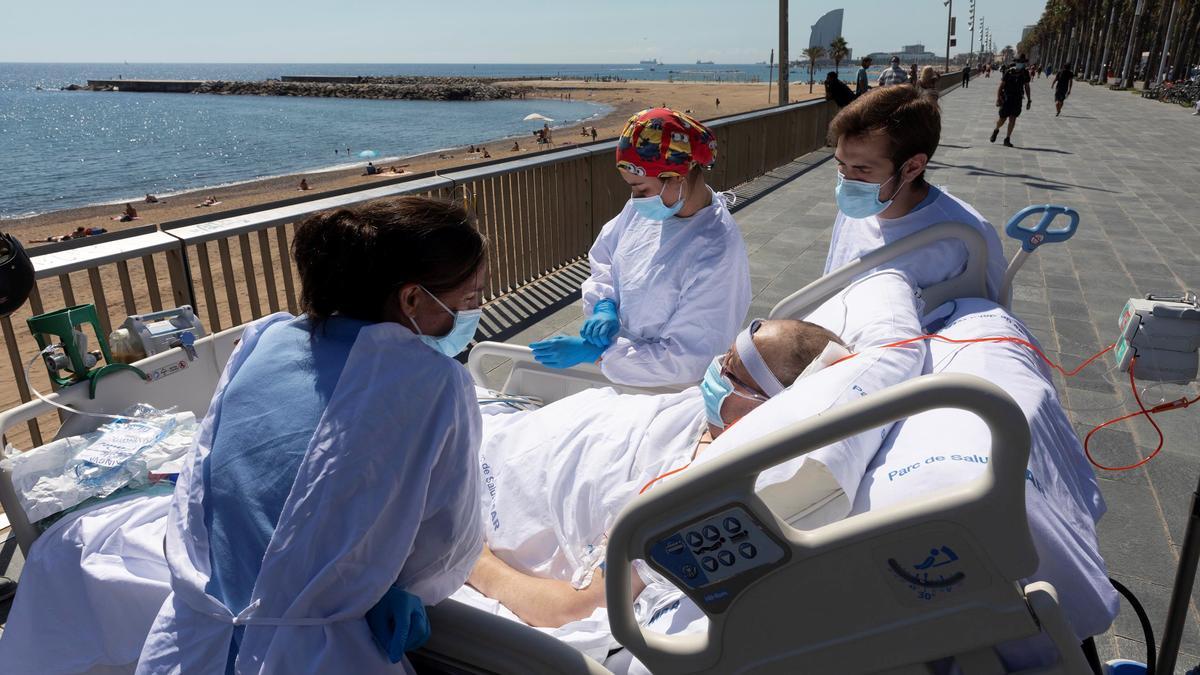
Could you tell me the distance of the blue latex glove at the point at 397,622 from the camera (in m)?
1.43

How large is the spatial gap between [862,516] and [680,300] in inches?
74.6

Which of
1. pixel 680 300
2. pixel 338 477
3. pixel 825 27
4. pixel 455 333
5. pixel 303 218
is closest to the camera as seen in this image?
pixel 338 477

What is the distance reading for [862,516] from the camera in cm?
120

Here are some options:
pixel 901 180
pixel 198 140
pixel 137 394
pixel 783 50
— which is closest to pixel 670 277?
pixel 901 180

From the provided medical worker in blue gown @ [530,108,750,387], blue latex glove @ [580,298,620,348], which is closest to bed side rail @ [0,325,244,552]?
medical worker in blue gown @ [530,108,750,387]

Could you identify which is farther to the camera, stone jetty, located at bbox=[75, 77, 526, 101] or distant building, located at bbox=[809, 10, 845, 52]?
stone jetty, located at bbox=[75, 77, 526, 101]

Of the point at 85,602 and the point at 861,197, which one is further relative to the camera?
the point at 861,197

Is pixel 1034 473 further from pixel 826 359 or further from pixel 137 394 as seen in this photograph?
pixel 137 394

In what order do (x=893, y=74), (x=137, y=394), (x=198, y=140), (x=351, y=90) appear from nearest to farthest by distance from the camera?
1. (x=137, y=394)
2. (x=893, y=74)
3. (x=198, y=140)
4. (x=351, y=90)

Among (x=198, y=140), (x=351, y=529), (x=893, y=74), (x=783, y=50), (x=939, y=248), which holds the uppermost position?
(x=783, y=50)

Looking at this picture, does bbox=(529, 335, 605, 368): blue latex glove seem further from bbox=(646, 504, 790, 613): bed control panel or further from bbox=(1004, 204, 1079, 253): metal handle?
bbox=(646, 504, 790, 613): bed control panel

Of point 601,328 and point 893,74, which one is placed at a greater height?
point 893,74

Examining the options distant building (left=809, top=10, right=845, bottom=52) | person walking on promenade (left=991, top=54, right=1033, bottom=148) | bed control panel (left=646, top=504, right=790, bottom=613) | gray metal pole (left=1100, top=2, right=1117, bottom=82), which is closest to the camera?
bed control panel (left=646, top=504, right=790, bottom=613)

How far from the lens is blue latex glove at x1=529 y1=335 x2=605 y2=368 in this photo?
3.04 metres
